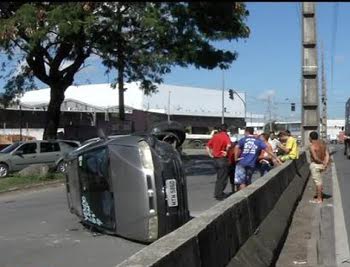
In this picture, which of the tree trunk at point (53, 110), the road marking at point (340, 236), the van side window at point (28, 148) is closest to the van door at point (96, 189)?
the road marking at point (340, 236)

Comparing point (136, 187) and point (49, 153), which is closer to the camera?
point (136, 187)

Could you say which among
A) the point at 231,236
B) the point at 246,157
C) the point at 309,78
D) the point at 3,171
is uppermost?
the point at 309,78

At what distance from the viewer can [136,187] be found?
9.03 metres

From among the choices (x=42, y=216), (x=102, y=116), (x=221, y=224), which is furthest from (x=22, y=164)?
(x=102, y=116)

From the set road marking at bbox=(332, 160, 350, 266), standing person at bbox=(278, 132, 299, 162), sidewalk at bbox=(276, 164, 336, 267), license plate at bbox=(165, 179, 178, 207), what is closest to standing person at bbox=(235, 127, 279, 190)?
sidewalk at bbox=(276, 164, 336, 267)

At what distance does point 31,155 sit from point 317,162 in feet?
46.3

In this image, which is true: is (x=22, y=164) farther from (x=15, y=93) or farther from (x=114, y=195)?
(x=114, y=195)

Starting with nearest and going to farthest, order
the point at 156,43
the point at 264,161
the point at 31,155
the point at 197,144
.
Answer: the point at 264,161, the point at 156,43, the point at 31,155, the point at 197,144

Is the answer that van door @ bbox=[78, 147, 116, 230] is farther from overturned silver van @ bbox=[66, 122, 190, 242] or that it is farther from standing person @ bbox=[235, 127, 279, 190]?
standing person @ bbox=[235, 127, 279, 190]

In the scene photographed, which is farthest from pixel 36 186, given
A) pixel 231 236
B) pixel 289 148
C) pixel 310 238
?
pixel 231 236

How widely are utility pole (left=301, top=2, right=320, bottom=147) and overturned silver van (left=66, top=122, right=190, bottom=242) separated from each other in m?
22.7

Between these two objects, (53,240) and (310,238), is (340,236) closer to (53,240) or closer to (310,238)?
(310,238)

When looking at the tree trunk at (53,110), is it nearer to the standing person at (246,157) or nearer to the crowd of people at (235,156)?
the crowd of people at (235,156)

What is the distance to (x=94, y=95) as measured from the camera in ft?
352
